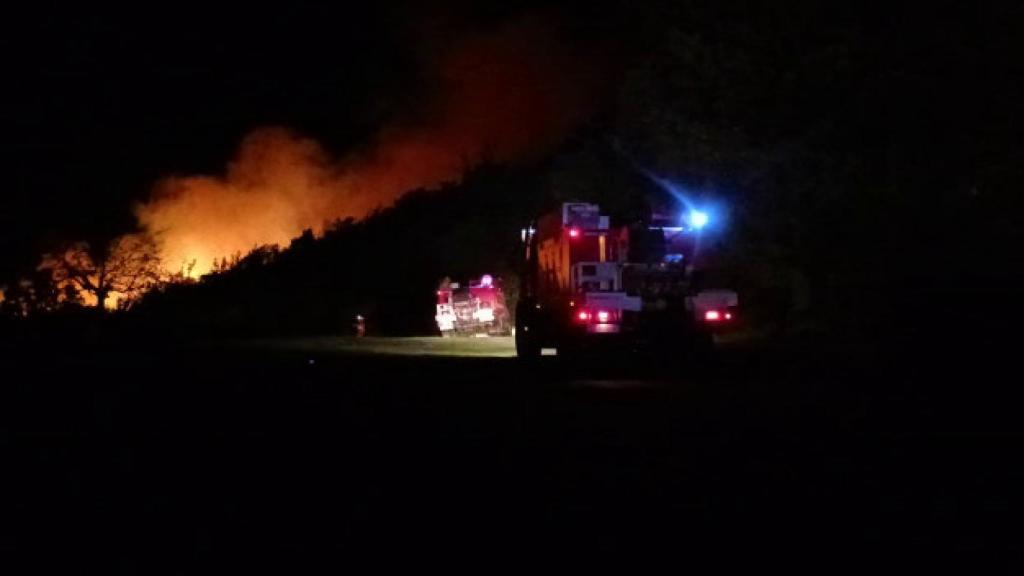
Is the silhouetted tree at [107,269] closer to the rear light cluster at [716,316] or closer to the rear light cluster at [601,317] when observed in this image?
the rear light cluster at [601,317]

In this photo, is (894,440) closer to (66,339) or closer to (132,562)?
(132,562)

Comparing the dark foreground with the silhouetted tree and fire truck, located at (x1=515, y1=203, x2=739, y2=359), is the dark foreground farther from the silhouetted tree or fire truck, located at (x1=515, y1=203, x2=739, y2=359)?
the silhouetted tree

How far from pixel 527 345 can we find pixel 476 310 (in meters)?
11.9

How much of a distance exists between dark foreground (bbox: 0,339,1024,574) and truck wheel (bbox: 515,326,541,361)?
5.17m

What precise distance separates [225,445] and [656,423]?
4.22 m

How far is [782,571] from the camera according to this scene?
6363 mm

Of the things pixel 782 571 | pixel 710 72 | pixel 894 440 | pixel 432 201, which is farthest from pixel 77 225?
pixel 782 571

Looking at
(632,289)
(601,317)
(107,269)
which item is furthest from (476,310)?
(601,317)

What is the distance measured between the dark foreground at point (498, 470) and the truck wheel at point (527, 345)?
517 centimetres

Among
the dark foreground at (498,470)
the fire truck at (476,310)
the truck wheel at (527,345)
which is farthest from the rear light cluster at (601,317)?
the fire truck at (476,310)

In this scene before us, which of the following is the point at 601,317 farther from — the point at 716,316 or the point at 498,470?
the point at 498,470

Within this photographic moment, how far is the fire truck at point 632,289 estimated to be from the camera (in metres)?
20.5

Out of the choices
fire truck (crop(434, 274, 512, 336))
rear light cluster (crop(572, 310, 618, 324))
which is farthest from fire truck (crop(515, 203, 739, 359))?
fire truck (crop(434, 274, 512, 336))

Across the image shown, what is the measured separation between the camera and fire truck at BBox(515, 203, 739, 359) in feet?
67.3
